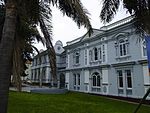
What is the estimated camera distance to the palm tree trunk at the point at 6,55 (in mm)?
4977

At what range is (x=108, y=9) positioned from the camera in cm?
998

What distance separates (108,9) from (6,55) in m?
6.41

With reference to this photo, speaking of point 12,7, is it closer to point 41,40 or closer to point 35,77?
point 41,40

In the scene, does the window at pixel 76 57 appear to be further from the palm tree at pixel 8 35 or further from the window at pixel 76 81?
the palm tree at pixel 8 35

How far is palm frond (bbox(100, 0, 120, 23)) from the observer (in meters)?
9.80

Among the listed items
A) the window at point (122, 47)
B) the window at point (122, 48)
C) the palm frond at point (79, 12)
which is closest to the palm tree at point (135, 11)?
the palm frond at point (79, 12)

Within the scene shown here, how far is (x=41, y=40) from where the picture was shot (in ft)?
27.8

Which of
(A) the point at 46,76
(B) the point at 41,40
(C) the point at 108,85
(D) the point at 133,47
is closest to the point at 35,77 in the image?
(A) the point at 46,76

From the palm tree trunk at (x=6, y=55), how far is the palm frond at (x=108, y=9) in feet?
18.1

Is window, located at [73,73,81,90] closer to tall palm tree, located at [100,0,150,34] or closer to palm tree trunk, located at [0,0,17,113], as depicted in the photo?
tall palm tree, located at [100,0,150,34]

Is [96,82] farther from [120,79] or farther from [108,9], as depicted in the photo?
[108,9]

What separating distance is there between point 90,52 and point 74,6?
21.1 m

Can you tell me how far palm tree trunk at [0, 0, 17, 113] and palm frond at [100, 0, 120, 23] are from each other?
550 centimetres

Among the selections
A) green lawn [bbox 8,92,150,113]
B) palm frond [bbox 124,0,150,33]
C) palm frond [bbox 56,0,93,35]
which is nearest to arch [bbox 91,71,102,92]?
green lawn [bbox 8,92,150,113]
